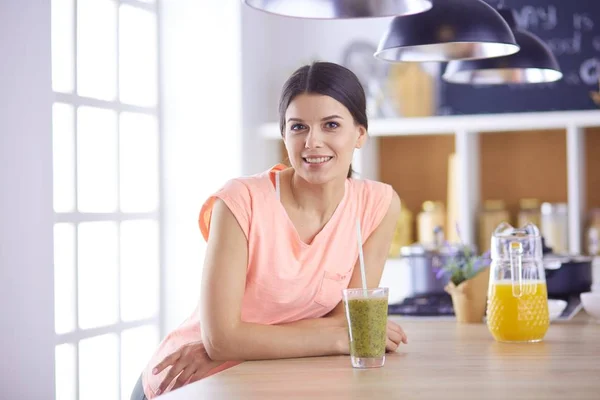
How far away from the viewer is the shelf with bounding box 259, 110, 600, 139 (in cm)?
394

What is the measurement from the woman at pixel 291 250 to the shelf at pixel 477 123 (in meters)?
2.00

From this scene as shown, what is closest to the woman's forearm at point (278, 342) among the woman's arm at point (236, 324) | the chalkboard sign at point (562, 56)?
the woman's arm at point (236, 324)

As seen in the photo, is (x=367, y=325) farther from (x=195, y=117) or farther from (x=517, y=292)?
(x=195, y=117)

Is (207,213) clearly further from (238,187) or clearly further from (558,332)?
(558,332)

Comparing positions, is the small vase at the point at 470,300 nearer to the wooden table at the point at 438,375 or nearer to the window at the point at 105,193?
the wooden table at the point at 438,375

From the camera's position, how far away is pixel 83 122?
3.39 metres

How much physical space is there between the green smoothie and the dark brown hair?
54 cm

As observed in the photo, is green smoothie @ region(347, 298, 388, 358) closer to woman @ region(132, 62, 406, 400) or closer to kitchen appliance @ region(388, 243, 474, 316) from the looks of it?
woman @ region(132, 62, 406, 400)

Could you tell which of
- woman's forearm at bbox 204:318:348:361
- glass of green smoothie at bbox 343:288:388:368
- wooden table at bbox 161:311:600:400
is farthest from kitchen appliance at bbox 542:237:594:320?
glass of green smoothie at bbox 343:288:388:368

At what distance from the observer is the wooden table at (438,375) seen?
140cm

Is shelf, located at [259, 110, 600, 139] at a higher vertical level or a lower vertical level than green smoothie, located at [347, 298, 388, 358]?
higher

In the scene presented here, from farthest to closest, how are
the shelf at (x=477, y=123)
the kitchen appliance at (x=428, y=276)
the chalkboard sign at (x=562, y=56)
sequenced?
the chalkboard sign at (x=562, y=56), the shelf at (x=477, y=123), the kitchen appliance at (x=428, y=276)

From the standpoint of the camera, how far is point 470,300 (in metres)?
2.33

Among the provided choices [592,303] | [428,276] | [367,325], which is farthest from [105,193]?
[367,325]
